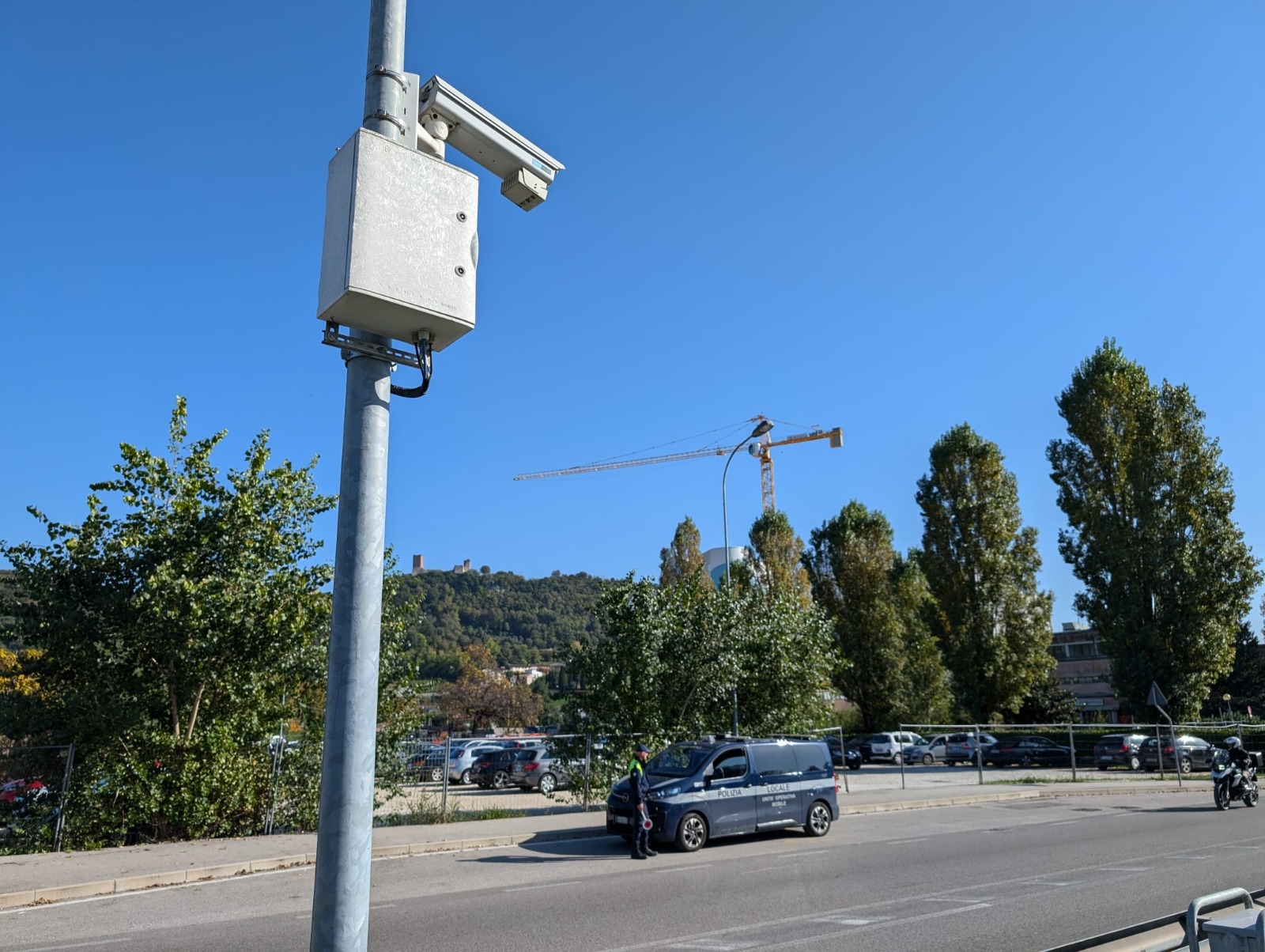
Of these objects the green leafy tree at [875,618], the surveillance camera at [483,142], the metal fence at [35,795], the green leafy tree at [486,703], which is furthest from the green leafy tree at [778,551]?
the surveillance camera at [483,142]

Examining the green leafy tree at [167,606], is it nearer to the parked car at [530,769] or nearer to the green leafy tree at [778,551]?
the parked car at [530,769]

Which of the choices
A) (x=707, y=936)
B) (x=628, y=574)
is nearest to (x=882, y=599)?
(x=628, y=574)

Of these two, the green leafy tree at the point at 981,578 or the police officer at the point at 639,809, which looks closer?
the police officer at the point at 639,809

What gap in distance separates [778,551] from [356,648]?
185 ft

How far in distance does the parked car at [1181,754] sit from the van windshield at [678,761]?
26154mm

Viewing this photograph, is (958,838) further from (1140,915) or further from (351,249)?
(351,249)

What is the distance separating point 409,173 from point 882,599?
51449mm

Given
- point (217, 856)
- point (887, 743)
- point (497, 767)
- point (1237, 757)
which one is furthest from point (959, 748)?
point (217, 856)

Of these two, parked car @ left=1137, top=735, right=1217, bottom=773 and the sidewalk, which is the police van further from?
parked car @ left=1137, top=735, right=1217, bottom=773

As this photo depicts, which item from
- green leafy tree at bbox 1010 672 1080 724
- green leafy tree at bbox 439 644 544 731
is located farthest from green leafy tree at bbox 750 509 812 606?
green leafy tree at bbox 439 644 544 731

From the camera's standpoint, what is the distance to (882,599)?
168 ft

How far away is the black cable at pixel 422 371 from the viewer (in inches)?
100

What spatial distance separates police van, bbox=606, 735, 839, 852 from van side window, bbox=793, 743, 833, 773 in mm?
15

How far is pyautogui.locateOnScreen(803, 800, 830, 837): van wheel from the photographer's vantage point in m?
16.7
